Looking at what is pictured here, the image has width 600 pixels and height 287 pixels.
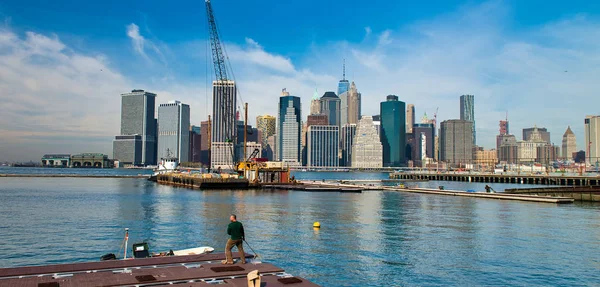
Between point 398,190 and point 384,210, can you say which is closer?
point 384,210

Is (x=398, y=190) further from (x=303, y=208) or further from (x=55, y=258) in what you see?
(x=55, y=258)

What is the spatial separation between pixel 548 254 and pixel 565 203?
4719cm

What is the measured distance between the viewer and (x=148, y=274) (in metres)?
20.7

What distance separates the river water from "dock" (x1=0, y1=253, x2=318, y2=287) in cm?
561

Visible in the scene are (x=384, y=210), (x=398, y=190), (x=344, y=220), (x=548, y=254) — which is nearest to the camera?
(x=548, y=254)

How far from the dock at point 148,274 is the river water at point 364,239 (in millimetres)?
5613

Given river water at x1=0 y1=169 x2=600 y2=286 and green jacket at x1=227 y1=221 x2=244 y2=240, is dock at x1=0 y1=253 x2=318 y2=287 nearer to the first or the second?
green jacket at x1=227 y1=221 x2=244 y2=240

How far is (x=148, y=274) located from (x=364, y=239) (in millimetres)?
21681

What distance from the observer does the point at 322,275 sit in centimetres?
2677

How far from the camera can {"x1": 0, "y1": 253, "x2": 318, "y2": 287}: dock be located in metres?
19.2

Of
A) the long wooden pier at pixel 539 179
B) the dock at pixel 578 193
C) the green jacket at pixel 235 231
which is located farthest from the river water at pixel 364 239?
the long wooden pier at pixel 539 179

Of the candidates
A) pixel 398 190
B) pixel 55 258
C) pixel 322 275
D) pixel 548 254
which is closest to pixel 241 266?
pixel 322 275

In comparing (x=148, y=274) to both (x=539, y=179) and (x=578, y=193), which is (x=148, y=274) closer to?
(x=578, y=193)

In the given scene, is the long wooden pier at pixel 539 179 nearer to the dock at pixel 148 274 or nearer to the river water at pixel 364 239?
the river water at pixel 364 239
